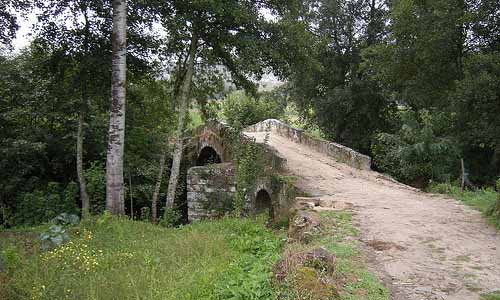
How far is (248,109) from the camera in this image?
24.9 meters

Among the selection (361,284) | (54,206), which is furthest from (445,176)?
(54,206)

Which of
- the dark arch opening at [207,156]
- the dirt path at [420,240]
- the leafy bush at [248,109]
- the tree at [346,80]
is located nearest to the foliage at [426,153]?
the dirt path at [420,240]

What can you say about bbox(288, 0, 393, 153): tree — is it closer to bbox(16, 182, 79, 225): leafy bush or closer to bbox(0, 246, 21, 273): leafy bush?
bbox(16, 182, 79, 225): leafy bush

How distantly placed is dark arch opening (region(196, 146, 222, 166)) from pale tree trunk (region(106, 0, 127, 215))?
8082 mm

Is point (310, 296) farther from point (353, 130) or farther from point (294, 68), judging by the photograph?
point (353, 130)

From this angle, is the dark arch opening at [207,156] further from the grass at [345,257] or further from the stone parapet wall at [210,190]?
the grass at [345,257]

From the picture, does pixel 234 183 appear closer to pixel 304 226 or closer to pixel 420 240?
pixel 304 226

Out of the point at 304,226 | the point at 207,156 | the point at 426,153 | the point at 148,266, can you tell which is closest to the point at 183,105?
the point at 304,226

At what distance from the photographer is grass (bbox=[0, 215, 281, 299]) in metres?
3.99

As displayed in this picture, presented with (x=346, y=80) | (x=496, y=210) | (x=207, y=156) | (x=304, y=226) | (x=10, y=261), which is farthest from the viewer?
(x=346, y=80)

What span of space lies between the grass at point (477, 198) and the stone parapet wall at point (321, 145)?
3011 mm

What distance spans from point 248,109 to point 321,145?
10.2 meters

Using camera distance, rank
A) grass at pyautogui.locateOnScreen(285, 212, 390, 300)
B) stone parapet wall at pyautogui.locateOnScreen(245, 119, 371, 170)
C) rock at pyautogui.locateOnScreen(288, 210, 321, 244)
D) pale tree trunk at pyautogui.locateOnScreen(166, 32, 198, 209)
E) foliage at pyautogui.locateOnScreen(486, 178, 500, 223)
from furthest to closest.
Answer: stone parapet wall at pyautogui.locateOnScreen(245, 119, 371, 170) → pale tree trunk at pyautogui.locateOnScreen(166, 32, 198, 209) → foliage at pyautogui.locateOnScreen(486, 178, 500, 223) → rock at pyautogui.locateOnScreen(288, 210, 321, 244) → grass at pyautogui.locateOnScreen(285, 212, 390, 300)

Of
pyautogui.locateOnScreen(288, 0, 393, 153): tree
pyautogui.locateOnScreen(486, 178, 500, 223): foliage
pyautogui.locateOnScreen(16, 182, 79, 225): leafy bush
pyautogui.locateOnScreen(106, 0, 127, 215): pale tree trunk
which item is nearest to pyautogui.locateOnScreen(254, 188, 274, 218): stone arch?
pyautogui.locateOnScreen(106, 0, 127, 215): pale tree trunk
